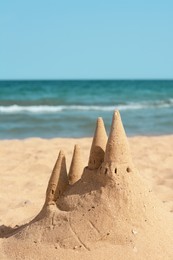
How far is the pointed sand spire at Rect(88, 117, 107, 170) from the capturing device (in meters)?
2.94

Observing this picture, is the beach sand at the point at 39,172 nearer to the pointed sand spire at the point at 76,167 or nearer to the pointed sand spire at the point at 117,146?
the pointed sand spire at the point at 117,146

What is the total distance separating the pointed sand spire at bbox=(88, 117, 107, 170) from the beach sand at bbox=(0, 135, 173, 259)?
336 millimetres

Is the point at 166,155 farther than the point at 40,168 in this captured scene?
Yes

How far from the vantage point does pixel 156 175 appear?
19.1ft

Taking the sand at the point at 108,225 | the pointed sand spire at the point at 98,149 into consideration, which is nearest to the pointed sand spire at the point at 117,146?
the sand at the point at 108,225

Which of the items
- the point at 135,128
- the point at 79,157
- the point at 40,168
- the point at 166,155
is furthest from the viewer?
the point at 135,128

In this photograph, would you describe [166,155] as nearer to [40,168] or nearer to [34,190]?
[40,168]

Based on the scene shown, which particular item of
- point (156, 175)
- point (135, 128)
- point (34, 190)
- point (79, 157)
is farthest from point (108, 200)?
point (135, 128)

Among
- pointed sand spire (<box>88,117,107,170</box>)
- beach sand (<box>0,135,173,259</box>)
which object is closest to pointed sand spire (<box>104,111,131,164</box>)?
pointed sand spire (<box>88,117,107,170</box>)

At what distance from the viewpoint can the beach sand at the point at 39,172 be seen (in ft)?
13.9

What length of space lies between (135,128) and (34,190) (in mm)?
6483

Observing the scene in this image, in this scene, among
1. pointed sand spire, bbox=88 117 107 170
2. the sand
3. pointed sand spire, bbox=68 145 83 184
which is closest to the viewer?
the sand

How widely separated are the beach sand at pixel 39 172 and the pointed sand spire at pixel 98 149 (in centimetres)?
34

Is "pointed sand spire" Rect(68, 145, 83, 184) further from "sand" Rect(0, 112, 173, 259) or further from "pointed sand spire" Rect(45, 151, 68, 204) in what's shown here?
"pointed sand spire" Rect(45, 151, 68, 204)
